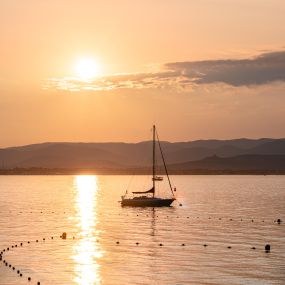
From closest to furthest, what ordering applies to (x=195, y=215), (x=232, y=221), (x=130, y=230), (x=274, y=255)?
(x=274, y=255)
(x=130, y=230)
(x=232, y=221)
(x=195, y=215)

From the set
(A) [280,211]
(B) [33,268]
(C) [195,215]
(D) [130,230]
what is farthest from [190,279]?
(A) [280,211]

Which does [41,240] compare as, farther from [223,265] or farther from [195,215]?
[195,215]

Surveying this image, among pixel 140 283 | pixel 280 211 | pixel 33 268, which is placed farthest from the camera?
pixel 280 211

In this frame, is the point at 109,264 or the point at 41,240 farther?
the point at 41,240

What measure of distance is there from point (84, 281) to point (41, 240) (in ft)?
106

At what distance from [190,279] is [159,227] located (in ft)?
172

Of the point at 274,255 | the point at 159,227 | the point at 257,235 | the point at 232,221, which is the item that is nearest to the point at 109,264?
the point at 274,255

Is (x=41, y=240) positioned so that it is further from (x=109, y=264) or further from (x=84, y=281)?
(x=84, y=281)

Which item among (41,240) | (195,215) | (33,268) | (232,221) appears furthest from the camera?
(195,215)

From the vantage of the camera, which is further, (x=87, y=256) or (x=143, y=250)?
(x=143, y=250)

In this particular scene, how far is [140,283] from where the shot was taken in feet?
201

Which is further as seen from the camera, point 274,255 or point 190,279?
point 274,255

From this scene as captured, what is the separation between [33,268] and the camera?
2697 inches

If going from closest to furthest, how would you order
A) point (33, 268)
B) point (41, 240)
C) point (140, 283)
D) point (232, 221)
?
1. point (140, 283)
2. point (33, 268)
3. point (41, 240)
4. point (232, 221)
